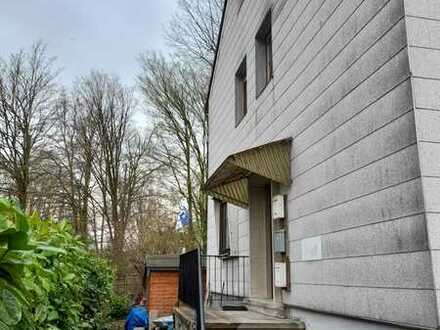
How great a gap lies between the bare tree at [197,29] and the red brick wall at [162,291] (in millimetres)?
9473

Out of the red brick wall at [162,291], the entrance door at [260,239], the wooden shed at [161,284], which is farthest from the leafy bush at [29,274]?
the red brick wall at [162,291]

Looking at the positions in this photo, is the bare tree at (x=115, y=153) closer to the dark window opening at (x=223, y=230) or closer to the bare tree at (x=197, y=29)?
the bare tree at (x=197, y=29)

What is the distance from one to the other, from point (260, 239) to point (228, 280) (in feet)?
7.23

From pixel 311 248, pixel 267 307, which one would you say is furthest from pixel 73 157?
pixel 311 248

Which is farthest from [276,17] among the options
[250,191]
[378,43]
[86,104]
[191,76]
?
[86,104]

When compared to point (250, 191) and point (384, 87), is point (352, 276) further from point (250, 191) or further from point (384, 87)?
point (250, 191)

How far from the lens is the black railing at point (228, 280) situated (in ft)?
24.0

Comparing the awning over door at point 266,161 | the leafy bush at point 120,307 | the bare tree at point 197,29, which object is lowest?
the leafy bush at point 120,307

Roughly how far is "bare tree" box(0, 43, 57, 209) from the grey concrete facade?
13.1 meters

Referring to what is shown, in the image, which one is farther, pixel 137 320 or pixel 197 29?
pixel 197 29

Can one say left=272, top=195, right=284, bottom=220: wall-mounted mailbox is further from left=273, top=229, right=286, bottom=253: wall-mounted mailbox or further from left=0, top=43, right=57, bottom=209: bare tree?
left=0, top=43, right=57, bottom=209: bare tree

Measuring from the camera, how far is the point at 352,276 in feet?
12.1

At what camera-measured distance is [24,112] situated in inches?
655

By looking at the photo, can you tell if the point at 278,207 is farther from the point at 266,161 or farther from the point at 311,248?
the point at 311,248
